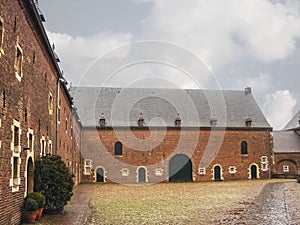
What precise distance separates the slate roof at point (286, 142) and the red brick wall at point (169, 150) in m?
4.53

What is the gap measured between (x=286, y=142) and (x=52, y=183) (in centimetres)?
3574

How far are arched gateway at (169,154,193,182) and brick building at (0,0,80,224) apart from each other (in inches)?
866

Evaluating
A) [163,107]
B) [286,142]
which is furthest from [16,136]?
[286,142]

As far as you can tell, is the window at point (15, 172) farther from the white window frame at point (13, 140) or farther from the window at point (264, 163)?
the window at point (264, 163)

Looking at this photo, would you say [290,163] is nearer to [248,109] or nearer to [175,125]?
[248,109]

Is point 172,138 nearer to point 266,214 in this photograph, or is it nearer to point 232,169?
point 232,169

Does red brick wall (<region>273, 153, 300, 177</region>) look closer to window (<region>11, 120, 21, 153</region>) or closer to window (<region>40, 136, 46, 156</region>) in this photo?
window (<region>40, 136, 46, 156</region>)

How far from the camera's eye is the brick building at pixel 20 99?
341 inches

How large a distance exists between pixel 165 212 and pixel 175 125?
23850 millimetres

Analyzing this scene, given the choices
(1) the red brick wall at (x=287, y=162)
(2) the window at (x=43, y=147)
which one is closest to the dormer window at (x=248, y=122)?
(1) the red brick wall at (x=287, y=162)

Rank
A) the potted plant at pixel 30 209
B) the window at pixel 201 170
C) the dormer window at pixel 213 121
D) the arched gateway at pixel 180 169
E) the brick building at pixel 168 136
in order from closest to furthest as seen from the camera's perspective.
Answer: the potted plant at pixel 30 209
the brick building at pixel 168 136
the arched gateway at pixel 180 169
the window at pixel 201 170
the dormer window at pixel 213 121

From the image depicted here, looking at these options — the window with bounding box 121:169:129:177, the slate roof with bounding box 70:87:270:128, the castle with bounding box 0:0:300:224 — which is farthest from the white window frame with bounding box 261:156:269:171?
the window with bounding box 121:169:129:177

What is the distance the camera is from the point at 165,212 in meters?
13.4

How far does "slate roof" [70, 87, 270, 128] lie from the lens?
122 feet
